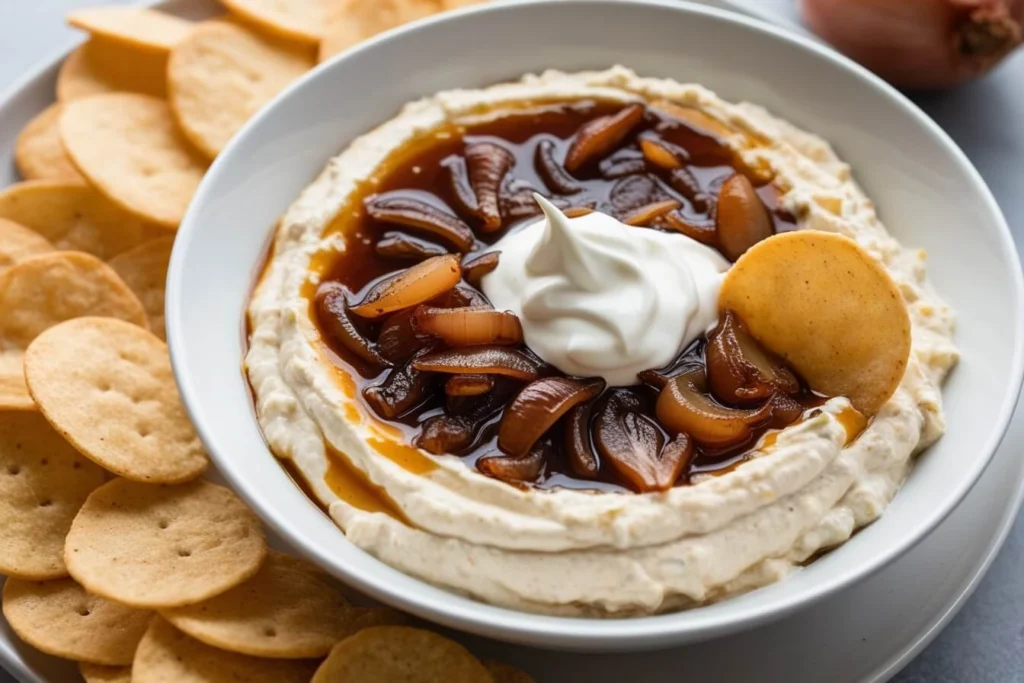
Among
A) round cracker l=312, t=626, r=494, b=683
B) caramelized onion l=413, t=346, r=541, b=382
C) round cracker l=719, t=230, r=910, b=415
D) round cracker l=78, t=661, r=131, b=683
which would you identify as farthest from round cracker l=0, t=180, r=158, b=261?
round cracker l=719, t=230, r=910, b=415

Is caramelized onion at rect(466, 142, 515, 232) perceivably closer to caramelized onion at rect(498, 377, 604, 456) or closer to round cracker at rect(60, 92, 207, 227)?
caramelized onion at rect(498, 377, 604, 456)

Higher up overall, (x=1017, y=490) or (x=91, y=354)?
(x=1017, y=490)

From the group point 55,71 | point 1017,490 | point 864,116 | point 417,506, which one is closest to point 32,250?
point 55,71

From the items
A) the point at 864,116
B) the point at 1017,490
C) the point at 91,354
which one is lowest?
the point at 91,354

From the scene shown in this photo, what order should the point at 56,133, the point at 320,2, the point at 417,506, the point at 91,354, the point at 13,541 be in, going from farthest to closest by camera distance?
the point at 320,2 < the point at 56,133 < the point at 91,354 < the point at 13,541 < the point at 417,506

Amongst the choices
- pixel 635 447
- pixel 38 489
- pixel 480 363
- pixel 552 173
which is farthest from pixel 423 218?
pixel 38 489

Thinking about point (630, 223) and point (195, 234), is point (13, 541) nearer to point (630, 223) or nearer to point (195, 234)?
point (195, 234)

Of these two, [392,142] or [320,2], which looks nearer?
[392,142]
